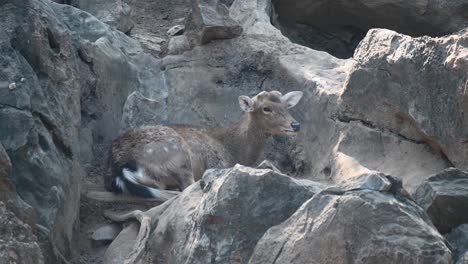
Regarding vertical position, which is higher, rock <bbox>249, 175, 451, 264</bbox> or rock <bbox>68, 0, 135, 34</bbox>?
rock <bbox>249, 175, 451, 264</bbox>

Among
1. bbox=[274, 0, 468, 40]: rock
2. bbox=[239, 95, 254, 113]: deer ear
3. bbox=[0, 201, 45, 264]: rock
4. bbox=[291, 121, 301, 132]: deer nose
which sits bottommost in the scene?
bbox=[291, 121, 301, 132]: deer nose

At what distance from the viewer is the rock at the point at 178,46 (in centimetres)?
1127

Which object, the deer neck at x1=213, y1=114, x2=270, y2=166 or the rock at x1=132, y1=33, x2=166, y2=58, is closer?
the deer neck at x1=213, y1=114, x2=270, y2=166

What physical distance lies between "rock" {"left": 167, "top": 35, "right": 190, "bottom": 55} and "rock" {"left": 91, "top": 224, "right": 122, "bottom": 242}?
11.7 feet

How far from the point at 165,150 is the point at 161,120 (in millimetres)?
1129

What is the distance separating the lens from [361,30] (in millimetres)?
13219

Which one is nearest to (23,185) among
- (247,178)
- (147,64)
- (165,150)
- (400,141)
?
(247,178)

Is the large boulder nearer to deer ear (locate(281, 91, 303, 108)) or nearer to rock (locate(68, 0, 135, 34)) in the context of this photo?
deer ear (locate(281, 91, 303, 108))

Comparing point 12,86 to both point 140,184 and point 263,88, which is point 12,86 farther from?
point 263,88

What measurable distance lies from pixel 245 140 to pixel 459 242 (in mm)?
4551

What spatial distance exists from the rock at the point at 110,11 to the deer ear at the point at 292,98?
8.01 ft

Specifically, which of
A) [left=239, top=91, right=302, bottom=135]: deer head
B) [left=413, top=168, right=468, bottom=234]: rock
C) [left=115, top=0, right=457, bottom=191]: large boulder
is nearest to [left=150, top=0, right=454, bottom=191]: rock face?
[left=115, top=0, right=457, bottom=191]: large boulder

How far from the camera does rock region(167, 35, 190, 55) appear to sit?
37.0ft

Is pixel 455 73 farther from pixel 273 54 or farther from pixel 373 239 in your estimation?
pixel 273 54
